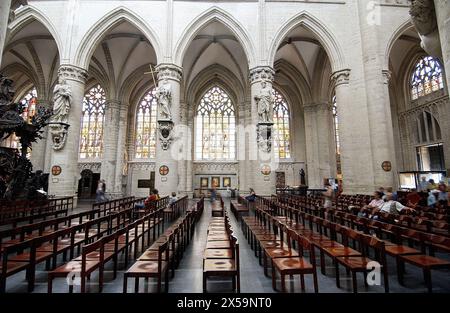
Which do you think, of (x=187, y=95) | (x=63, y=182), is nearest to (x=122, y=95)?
(x=187, y=95)

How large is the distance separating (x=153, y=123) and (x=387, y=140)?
18.4 meters

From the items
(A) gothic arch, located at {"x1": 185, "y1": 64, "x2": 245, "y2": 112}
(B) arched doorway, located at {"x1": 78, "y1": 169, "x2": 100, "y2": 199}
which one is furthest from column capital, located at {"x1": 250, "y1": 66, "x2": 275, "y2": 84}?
(B) arched doorway, located at {"x1": 78, "y1": 169, "x2": 100, "y2": 199}

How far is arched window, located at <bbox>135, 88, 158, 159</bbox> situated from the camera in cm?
2127

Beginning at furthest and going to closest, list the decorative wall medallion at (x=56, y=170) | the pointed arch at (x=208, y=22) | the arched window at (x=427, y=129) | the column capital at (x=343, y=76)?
the arched window at (x=427, y=129) → the column capital at (x=343, y=76) → the pointed arch at (x=208, y=22) → the decorative wall medallion at (x=56, y=170)

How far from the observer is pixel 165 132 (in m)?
11.8

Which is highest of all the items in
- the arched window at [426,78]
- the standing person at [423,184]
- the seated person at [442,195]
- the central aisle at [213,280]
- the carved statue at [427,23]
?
the arched window at [426,78]

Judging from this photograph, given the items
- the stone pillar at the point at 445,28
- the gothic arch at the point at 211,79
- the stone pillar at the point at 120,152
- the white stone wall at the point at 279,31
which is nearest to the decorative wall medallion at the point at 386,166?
the white stone wall at the point at 279,31

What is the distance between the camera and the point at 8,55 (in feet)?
57.7

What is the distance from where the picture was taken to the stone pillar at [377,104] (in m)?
11.6

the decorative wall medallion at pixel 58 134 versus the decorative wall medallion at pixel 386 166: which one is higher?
the decorative wall medallion at pixel 58 134

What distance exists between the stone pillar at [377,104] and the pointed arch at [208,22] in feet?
20.8

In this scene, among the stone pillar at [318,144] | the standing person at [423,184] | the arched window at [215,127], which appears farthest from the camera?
the arched window at [215,127]

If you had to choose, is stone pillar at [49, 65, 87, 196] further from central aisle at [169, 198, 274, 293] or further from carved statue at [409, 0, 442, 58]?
carved statue at [409, 0, 442, 58]

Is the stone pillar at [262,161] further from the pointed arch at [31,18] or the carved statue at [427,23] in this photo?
the pointed arch at [31,18]
